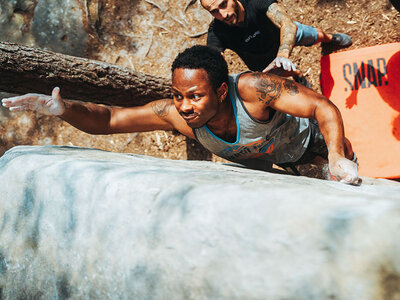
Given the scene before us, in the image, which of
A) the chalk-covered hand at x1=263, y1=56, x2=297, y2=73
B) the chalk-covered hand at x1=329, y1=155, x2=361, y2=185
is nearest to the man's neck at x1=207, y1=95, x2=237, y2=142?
the chalk-covered hand at x1=263, y1=56, x2=297, y2=73

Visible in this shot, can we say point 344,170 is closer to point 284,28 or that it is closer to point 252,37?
point 284,28

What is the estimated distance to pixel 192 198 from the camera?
0.81m

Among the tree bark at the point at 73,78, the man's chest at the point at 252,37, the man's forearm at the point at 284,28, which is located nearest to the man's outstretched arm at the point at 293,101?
the man's forearm at the point at 284,28

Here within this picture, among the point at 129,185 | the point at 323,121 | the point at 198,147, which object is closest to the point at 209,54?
the point at 323,121

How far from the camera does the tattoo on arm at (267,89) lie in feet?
6.30

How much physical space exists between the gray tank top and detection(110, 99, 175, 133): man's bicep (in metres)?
0.26

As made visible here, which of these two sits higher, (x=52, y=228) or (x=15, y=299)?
(x=52, y=228)

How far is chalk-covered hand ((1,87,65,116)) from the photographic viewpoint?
176 cm

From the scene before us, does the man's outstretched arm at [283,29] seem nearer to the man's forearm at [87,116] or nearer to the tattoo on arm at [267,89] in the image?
the tattoo on arm at [267,89]

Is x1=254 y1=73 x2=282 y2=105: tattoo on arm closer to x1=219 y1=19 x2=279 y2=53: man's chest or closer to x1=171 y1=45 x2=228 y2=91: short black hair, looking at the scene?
x1=171 y1=45 x2=228 y2=91: short black hair

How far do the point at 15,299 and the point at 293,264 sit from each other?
0.93m

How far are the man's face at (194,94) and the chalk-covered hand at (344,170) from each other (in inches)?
28.5

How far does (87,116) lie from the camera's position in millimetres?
1972

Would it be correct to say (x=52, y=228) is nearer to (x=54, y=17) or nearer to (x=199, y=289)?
(x=199, y=289)
